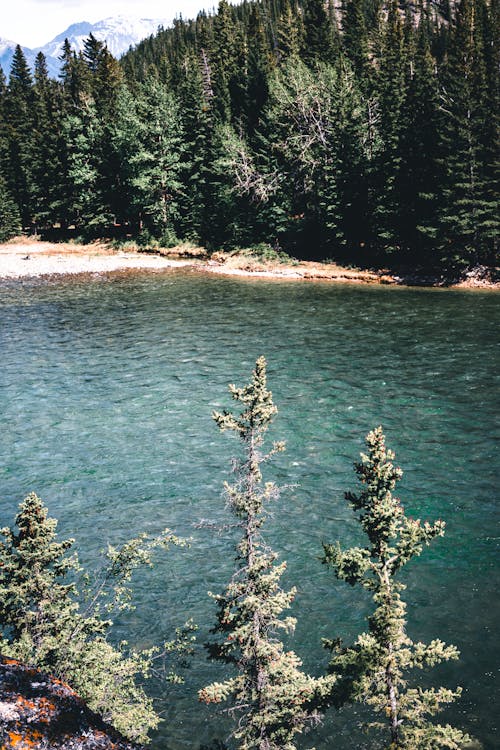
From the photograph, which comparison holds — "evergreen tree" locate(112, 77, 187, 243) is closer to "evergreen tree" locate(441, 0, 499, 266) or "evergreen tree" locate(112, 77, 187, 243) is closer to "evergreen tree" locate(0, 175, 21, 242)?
"evergreen tree" locate(0, 175, 21, 242)

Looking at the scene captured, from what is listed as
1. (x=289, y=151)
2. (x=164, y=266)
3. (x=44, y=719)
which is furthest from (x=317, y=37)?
(x=44, y=719)

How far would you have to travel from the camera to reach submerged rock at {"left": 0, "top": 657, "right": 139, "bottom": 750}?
147 inches

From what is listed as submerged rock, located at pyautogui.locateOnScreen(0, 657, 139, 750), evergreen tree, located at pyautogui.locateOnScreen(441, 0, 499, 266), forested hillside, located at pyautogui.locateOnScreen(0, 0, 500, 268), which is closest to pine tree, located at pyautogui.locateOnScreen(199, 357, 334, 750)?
submerged rock, located at pyautogui.locateOnScreen(0, 657, 139, 750)

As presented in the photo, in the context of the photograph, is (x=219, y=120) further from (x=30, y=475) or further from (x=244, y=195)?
(x=30, y=475)

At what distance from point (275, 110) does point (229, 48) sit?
128ft

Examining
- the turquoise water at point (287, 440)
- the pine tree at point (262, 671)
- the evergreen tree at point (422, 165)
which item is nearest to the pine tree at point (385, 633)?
the pine tree at point (262, 671)

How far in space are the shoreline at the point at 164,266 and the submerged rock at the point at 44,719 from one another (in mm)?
50323

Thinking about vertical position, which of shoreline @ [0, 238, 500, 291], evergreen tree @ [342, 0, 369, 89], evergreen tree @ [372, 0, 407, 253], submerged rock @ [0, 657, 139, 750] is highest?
evergreen tree @ [342, 0, 369, 89]

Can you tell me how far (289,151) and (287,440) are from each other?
48651 millimetres

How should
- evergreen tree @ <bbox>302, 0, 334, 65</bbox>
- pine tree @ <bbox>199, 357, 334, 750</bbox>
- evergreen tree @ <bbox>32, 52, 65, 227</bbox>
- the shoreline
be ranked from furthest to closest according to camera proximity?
1. evergreen tree @ <bbox>302, 0, 334, 65</bbox>
2. evergreen tree @ <bbox>32, 52, 65, 227</bbox>
3. the shoreline
4. pine tree @ <bbox>199, 357, 334, 750</bbox>

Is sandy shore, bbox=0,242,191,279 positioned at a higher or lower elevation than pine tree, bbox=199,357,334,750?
higher

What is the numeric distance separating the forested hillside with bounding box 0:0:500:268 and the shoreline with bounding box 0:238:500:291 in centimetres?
275

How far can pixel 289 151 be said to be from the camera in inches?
2462

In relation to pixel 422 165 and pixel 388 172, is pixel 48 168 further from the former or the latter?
pixel 422 165
